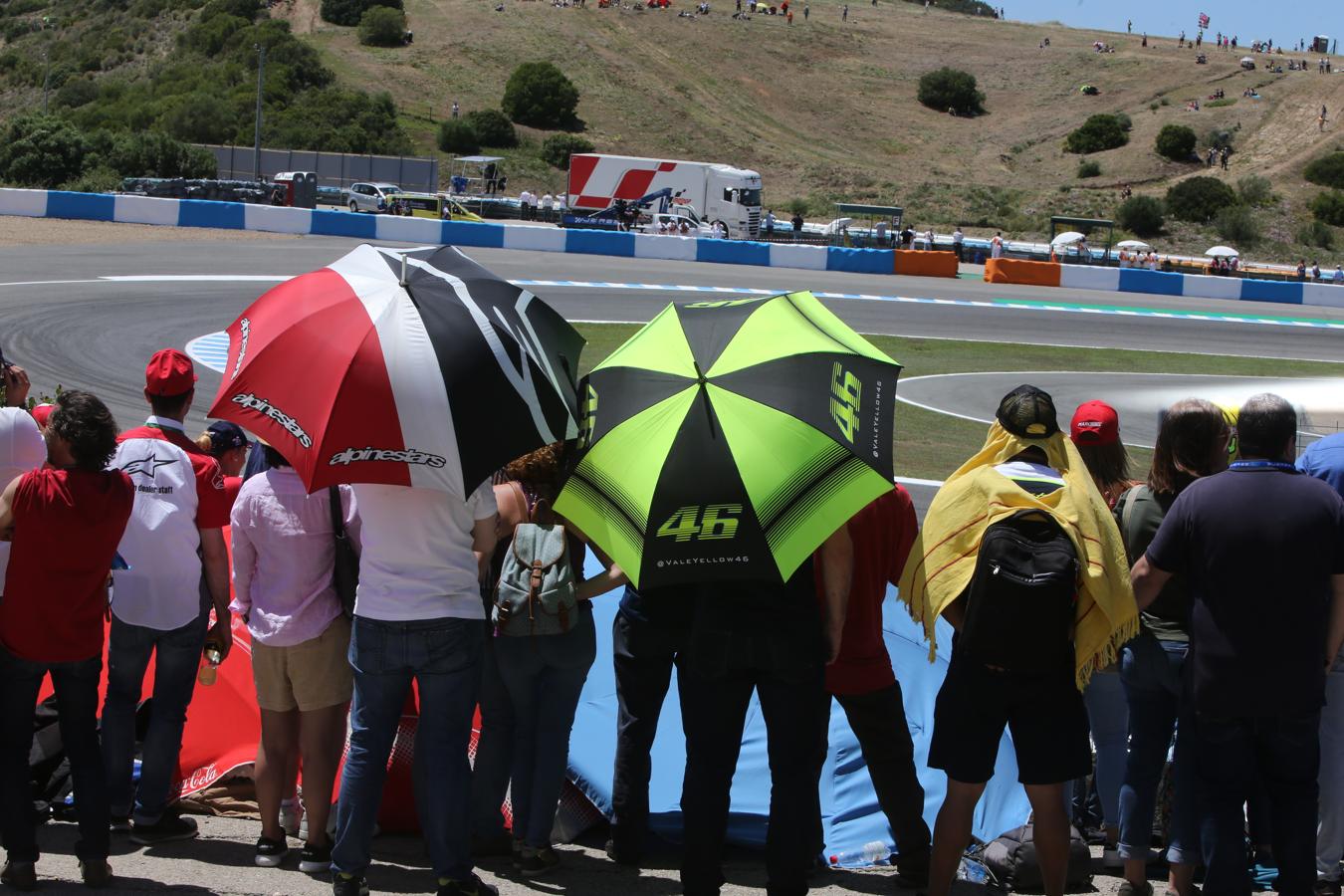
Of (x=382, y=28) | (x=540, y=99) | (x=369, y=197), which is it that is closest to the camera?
(x=369, y=197)

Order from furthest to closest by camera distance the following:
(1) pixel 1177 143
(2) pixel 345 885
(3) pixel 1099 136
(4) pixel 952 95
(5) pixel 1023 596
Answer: (4) pixel 952 95 → (3) pixel 1099 136 → (1) pixel 1177 143 → (2) pixel 345 885 → (5) pixel 1023 596

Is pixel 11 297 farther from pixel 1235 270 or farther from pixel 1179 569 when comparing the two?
pixel 1235 270

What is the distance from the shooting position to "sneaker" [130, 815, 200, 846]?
461 cm

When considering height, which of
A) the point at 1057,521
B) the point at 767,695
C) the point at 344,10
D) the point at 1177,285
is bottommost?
the point at 767,695

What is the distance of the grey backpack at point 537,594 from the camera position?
4.38m

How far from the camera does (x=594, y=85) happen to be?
88.3 metres

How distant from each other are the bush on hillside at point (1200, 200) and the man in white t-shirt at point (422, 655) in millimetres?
70918

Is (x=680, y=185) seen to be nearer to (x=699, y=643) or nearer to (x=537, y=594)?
(x=537, y=594)

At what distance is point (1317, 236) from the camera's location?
212ft

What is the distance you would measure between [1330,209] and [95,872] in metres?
74.1

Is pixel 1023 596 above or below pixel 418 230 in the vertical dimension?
below

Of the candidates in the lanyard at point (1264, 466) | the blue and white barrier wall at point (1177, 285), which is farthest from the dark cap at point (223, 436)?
the blue and white barrier wall at point (1177, 285)

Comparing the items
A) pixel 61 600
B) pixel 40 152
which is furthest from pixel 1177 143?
pixel 61 600

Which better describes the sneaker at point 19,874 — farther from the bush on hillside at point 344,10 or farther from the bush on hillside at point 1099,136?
the bush on hillside at point 344,10
